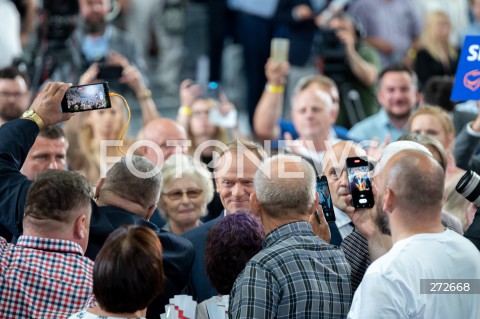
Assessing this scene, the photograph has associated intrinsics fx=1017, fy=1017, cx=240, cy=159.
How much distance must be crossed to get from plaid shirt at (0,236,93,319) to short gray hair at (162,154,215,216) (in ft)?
5.89

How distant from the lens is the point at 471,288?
363 centimetres

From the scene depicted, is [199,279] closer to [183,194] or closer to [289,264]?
[289,264]

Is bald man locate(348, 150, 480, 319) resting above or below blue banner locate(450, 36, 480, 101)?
below

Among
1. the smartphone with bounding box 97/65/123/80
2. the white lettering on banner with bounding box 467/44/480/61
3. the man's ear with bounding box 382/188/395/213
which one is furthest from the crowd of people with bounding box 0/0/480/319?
the smartphone with bounding box 97/65/123/80

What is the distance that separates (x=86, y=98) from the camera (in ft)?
14.2

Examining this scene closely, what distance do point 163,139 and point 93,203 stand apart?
197cm

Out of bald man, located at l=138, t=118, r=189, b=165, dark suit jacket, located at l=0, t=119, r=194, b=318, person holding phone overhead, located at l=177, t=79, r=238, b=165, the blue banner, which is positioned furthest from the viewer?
person holding phone overhead, located at l=177, t=79, r=238, b=165

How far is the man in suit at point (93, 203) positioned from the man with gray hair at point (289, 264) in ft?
1.50

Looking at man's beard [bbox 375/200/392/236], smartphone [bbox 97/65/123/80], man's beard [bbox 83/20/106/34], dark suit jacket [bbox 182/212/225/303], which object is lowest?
dark suit jacket [bbox 182/212/225/303]

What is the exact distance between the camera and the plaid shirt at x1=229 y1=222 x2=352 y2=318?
3709 mm

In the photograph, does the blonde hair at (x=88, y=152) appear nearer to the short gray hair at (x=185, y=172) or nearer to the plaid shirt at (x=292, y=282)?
the short gray hair at (x=185, y=172)

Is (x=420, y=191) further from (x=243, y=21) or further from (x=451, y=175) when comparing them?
(x=243, y=21)

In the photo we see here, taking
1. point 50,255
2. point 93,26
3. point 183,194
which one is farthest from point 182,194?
point 93,26

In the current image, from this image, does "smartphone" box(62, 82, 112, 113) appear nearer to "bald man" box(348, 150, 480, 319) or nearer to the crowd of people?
the crowd of people
